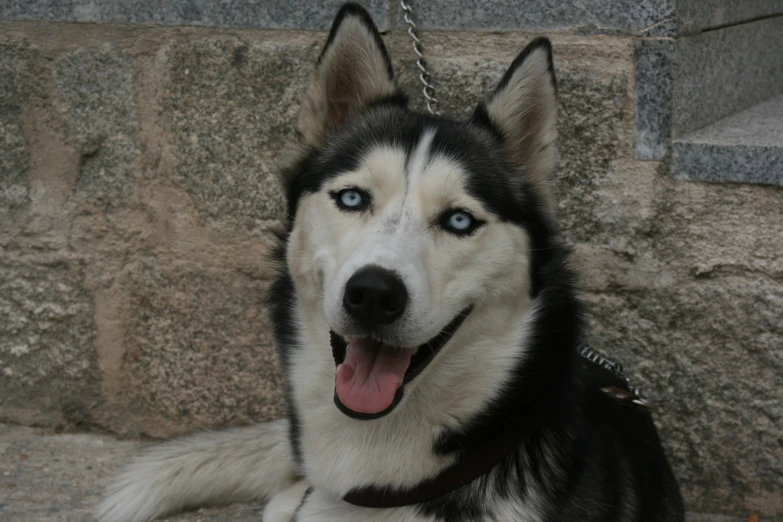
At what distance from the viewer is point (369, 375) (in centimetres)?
241

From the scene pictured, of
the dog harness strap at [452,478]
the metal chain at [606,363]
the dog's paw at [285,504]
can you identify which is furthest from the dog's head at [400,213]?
the metal chain at [606,363]

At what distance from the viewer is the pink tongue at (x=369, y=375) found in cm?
235

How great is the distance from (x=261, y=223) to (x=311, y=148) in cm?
71

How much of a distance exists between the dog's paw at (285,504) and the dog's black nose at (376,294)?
3.14ft

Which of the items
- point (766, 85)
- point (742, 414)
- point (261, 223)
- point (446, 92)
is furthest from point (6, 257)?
point (766, 85)

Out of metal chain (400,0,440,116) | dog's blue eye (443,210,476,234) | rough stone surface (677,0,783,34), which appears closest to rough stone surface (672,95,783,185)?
rough stone surface (677,0,783,34)

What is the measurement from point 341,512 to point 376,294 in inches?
29.9

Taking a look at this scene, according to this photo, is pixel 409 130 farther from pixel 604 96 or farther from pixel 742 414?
pixel 742 414

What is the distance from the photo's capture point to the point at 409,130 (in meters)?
2.66

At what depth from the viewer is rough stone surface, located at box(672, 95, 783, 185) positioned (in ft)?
9.84

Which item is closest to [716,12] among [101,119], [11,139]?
[101,119]

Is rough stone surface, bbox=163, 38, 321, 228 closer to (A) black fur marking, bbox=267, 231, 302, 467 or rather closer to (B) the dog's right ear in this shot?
(B) the dog's right ear

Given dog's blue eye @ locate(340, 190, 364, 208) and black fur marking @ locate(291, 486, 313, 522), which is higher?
dog's blue eye @ locate(340, 190, 364, 208)

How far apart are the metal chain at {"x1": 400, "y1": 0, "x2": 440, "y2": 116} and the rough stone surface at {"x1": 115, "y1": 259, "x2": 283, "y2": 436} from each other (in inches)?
36.1
